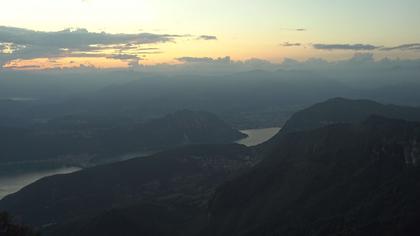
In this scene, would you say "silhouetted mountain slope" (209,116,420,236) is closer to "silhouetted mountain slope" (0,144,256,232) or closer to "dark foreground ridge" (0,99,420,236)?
"dark foreground ridge" (0,99,420,236)

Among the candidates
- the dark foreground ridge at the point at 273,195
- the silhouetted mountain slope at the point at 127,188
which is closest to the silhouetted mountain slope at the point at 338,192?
the dark foreground ridge at the point at 273,195

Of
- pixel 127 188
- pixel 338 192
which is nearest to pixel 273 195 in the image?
pixel 338 192

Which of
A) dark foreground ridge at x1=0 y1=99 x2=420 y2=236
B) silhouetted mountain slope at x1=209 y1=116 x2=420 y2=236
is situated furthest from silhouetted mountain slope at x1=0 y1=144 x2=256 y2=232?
silhouetted mountain slope at x1=209 y1=116 x2=420 y2=236

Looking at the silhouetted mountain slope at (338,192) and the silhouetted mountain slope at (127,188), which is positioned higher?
the silhouetted mountain slope at (338,192)

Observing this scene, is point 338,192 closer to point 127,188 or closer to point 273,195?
point 273,195

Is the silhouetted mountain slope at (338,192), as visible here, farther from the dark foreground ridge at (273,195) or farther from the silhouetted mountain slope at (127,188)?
the silhouetted mountain slope at (127,188)

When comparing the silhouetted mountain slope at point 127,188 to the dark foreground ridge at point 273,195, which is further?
the silhouetted mountain slope at point 127,188
